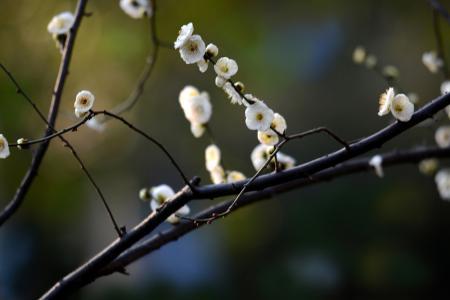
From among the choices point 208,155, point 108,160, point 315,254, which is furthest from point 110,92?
point 208,155

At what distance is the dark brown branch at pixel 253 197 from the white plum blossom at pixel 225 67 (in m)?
0.16

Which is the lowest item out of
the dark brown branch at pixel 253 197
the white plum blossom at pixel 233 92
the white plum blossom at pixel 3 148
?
the dark brown branch at pixel 253 197

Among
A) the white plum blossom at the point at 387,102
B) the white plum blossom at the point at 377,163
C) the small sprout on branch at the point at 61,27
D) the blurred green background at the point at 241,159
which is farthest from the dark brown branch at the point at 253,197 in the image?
the blurred green background at the point at 241,159

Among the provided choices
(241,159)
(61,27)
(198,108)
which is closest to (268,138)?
(198,108)

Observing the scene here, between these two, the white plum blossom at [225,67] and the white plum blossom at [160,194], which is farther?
the white plum blossom at [160,194]

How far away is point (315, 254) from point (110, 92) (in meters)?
1.53

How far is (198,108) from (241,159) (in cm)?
251

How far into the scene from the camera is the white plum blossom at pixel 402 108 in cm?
67

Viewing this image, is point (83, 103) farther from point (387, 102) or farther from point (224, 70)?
point (387, 102)

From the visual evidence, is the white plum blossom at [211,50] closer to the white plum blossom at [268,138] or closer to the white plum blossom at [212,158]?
the white plum blossom at [268,138]

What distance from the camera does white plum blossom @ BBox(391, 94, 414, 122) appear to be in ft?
2.20

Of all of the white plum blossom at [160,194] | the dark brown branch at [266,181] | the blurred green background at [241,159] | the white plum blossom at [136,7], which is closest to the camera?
the dark brown branch at [266,181]

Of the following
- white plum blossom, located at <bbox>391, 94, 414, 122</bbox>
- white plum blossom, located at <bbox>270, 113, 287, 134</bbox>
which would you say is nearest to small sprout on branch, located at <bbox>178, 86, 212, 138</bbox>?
white plum blossom, located at <bbox>270, 113, 287, 134</bbox>

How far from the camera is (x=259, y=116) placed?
0.70 m
